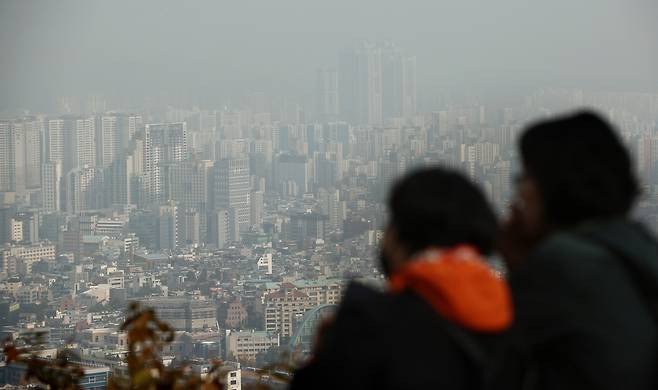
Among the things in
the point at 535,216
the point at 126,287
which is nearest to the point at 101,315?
the point at 126,287

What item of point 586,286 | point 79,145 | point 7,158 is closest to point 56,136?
point 79,145

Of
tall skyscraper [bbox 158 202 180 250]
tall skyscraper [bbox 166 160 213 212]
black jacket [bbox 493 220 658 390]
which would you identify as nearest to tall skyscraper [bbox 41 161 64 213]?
tall skyscraper [bbox 158 202 180 250]

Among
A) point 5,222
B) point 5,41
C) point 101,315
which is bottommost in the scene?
point 101,315

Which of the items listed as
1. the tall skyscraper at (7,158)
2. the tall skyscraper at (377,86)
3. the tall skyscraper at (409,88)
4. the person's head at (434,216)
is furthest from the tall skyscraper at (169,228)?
the person's head at (434,216)

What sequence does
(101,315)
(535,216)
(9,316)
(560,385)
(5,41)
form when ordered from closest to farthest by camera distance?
(560,385) → (535,216) → (9,316) → (101,315) → (5,41)

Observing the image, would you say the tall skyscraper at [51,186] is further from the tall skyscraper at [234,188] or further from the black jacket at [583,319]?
the black jacket at [583,319]

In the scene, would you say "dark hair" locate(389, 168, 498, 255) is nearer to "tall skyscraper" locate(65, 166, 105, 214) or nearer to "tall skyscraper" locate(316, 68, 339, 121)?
"tall skyscraper" locate(316, 68, 339, 121)

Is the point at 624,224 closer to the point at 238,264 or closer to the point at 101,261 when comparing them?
the point at 238,264

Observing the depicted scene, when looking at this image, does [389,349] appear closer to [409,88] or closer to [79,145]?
[409,88]
